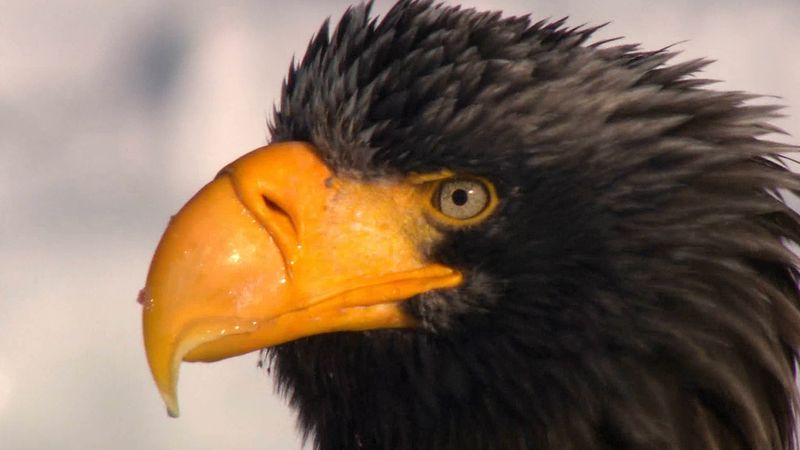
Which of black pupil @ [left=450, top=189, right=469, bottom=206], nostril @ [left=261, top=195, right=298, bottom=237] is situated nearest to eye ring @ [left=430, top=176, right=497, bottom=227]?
black pupil @ [left=450, top=189, right=469, bottom=206]

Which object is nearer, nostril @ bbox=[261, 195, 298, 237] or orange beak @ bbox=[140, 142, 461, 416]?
orange beak @ bbox=[140, 142, 461, 416]

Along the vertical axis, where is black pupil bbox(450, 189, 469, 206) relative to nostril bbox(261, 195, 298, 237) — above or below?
below

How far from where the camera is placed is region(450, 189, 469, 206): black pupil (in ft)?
9.58

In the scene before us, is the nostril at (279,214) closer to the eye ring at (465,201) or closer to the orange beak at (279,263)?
the orange beak at (279,263)

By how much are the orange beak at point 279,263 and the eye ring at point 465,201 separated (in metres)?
0.04

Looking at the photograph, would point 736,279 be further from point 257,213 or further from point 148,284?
point 148,284

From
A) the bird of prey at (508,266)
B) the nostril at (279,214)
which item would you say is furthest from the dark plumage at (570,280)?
the nostril at (279,214)

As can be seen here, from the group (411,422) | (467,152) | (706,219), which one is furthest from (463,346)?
(706,219)

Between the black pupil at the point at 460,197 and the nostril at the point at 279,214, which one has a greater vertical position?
the nostril at the point at 279,214

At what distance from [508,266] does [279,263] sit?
55 centimetres

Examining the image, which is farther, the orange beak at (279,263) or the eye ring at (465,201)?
the eye ring at (465,201)

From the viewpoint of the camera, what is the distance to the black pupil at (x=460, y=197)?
9.58 feet

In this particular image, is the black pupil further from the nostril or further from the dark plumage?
the nostril

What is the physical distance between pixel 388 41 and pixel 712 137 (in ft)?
2.84
